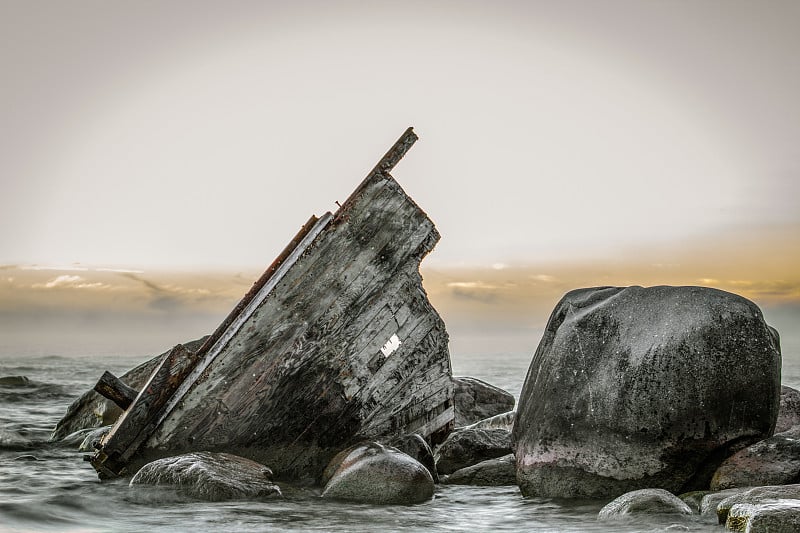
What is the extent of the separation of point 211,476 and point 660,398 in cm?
357

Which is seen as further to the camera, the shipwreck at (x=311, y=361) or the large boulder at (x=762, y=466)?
the shipwreck at (x=311, y=361)

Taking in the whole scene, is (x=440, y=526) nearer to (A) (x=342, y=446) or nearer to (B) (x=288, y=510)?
(B) (x=288, y=510)

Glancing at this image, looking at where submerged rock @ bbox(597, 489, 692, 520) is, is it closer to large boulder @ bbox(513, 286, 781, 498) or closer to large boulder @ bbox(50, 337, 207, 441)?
large boulder @ bbox(513, 286, 781, 498)

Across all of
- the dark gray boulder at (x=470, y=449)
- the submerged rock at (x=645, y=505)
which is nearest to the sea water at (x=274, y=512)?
the submerged rock at (x=645, y=505)

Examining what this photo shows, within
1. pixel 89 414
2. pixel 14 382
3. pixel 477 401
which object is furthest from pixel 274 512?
pixel 14 382

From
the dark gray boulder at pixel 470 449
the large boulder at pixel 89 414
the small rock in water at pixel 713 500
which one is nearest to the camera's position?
the small rock in water at pixel 713 500

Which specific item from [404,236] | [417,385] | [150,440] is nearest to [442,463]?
[417,385]

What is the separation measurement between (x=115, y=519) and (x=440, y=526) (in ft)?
7.74

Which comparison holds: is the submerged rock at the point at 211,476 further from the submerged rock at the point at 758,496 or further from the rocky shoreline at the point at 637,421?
the submerged rock at the point at 758,496

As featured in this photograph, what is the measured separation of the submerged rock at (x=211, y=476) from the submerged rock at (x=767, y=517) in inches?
140

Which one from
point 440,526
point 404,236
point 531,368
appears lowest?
point 440,526

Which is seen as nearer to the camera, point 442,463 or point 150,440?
point 150,440

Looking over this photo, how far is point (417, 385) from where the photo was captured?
342 inches

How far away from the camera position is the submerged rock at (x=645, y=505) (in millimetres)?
5777
